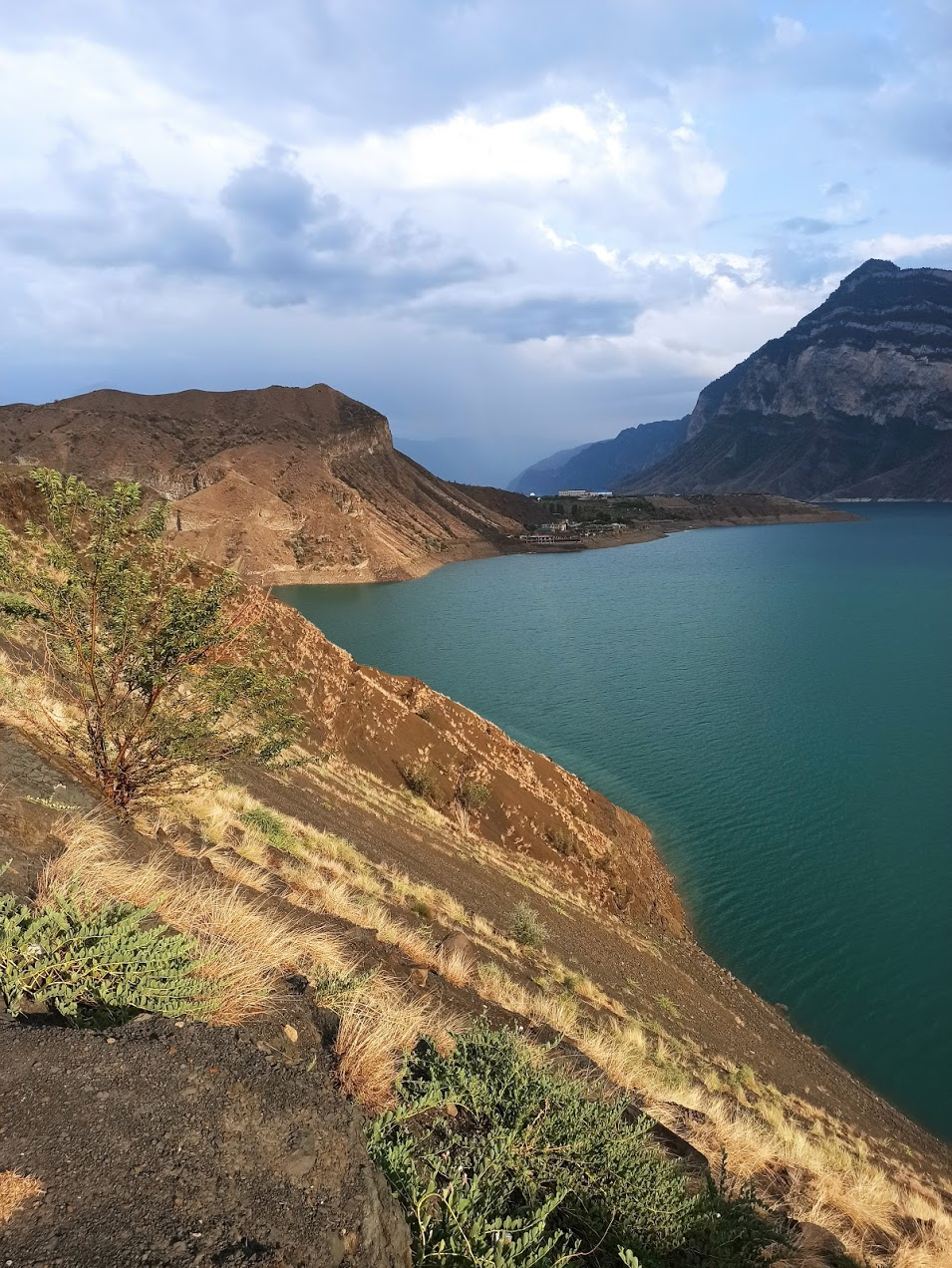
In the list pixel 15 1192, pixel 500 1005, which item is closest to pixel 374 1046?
pixel 15 1192

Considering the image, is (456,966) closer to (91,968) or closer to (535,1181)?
(535,1181)

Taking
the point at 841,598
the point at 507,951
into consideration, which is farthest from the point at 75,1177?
the point at 841,598

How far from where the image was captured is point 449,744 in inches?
805

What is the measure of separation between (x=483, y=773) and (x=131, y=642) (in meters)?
13.9

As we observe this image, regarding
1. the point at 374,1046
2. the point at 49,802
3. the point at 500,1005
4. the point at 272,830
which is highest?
the point at 49,802

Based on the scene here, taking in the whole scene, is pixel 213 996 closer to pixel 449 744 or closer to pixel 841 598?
pixel 449 744

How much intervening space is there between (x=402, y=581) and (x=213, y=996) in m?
83.3

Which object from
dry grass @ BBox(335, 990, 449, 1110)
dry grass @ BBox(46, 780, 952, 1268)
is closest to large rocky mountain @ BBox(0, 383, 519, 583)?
dry grass @ BBox(46, 780, 952, 1268)

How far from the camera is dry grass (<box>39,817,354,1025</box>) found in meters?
4.00

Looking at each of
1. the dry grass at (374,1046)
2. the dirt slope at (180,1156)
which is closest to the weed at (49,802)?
the dirt slope at (180,1156)

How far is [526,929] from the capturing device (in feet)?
37.8

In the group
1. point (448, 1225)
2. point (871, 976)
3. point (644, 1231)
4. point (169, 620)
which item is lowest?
point (871, 976)

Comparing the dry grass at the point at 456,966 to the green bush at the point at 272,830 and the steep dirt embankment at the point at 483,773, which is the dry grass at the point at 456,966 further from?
the steep dirt embankment at the point at 483,773

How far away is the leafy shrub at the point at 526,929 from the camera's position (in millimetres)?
11398
